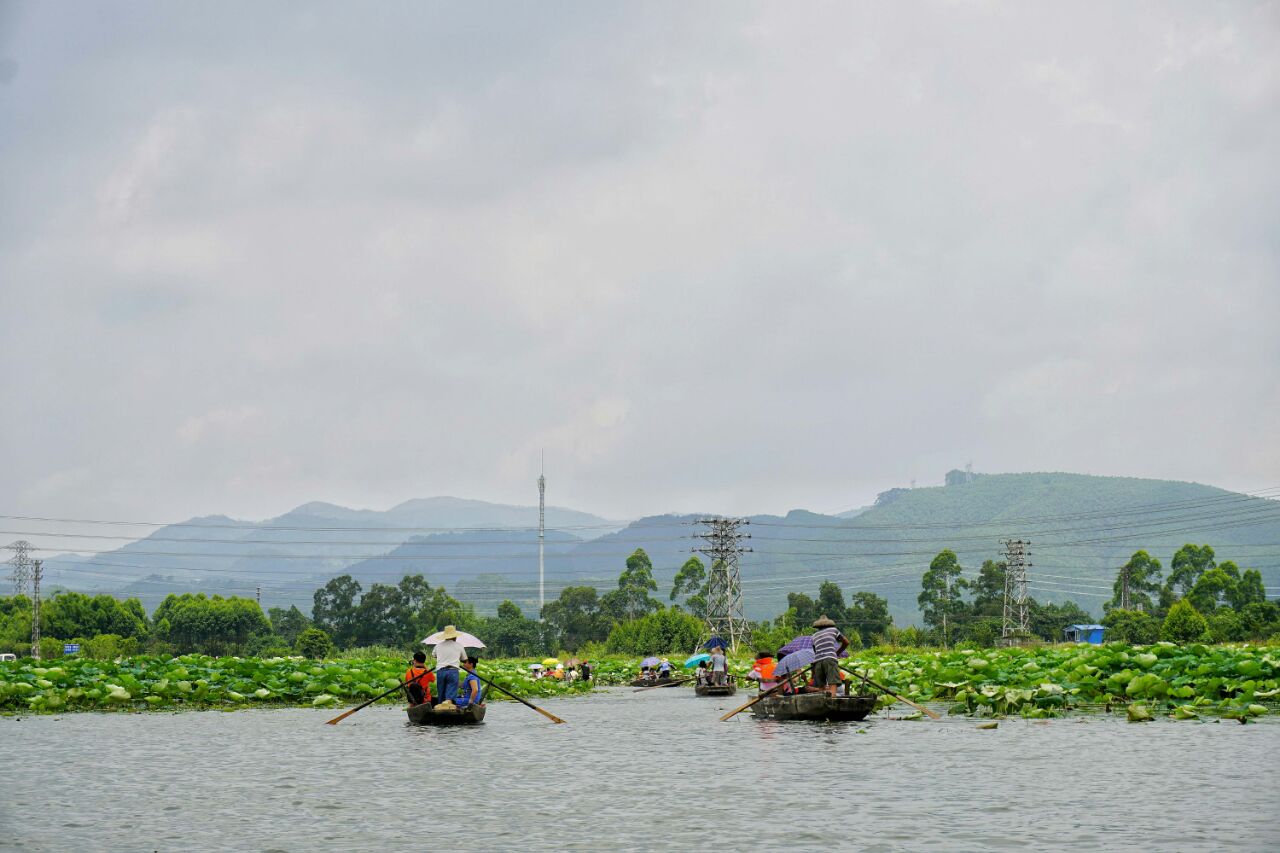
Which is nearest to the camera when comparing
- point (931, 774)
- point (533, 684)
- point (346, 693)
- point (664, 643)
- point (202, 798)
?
point (202, 798)

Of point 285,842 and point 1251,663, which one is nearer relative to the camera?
point 285,842

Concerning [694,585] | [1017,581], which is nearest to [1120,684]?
[1017,581]

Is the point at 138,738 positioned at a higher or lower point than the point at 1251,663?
lower

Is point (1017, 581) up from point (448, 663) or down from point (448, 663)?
up

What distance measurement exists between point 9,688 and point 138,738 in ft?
27.6

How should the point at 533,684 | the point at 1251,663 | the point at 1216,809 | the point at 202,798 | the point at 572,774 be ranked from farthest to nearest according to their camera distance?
1. the point at 533,684
2. the point at 1251,663
3. the point at 572,774
4. the point at 202,798
5. the point at 1216,809

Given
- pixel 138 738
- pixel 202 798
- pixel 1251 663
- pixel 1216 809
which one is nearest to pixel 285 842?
pixel 202 798

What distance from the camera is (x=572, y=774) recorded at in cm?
2042

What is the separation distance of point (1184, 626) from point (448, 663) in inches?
2197

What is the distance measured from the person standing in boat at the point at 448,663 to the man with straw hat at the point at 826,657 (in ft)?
25.8

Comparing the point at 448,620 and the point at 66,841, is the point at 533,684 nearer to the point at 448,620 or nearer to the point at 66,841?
the point at 66,841

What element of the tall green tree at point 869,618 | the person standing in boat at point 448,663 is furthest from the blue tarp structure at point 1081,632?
the person standing in boat at point 448,663

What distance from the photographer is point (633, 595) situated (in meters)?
118

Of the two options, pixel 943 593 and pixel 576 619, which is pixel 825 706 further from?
pixel 943 593
